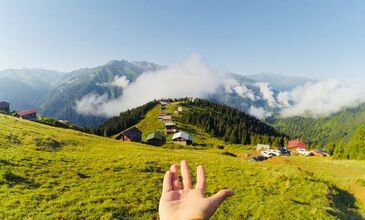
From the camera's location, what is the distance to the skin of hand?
4.48 meters

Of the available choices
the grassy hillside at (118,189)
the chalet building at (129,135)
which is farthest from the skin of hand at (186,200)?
the chalet building at (129,135)

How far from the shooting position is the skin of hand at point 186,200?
4.48 meters

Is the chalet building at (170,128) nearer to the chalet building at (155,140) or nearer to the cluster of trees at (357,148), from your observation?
the chalet building at (155,140)

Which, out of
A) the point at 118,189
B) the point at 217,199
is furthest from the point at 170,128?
the point at 217,199

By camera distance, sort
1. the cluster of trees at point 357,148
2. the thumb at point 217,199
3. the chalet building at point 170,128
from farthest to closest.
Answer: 1. the chalet building at point 170,128
2. the cluster of trees at point 357,148
3. the thumb at point 217,199

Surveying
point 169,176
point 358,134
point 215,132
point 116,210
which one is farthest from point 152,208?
point 215,132

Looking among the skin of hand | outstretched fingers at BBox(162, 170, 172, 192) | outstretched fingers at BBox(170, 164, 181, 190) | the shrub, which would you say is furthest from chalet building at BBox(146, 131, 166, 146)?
the skin of hand

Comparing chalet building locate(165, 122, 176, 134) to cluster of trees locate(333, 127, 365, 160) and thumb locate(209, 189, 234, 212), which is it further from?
thumb locate(209, 189, 234, 212)

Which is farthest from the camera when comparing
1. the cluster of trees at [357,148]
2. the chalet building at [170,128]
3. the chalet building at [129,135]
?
the chalet building at [170,128]

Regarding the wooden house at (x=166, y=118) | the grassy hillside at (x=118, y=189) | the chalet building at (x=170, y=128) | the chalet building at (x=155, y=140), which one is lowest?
the grassy hillside at (x=118, y=189)

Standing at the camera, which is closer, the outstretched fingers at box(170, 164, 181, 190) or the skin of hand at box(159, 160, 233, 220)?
the skin of hand at box(159, 160, 233, 220)

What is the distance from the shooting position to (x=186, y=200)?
15.9ft

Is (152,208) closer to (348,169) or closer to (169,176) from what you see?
(169,176)

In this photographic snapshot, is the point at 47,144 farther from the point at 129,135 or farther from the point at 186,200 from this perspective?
the point at 129,135
